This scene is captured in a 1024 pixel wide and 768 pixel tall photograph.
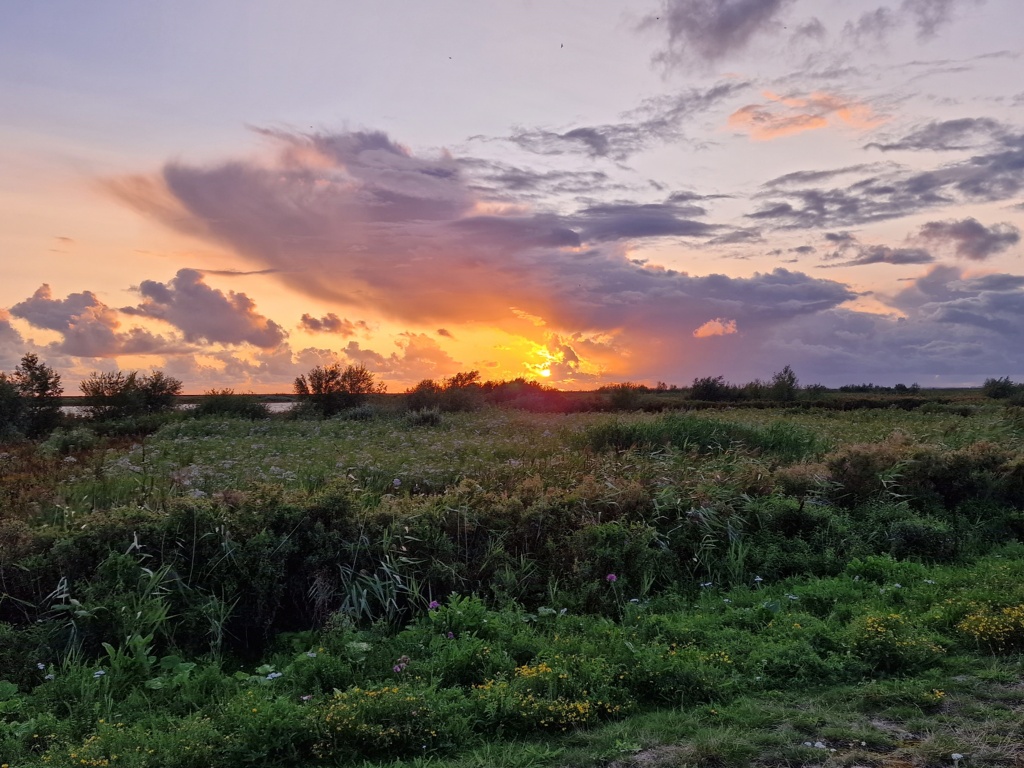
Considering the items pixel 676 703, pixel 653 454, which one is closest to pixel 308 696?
pixel 676 703

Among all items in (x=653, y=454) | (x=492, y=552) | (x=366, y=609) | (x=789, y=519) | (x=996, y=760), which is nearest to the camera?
(x=996, y=760)

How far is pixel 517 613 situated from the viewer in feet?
19.6

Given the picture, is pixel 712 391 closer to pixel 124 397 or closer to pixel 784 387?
pixel 784 387

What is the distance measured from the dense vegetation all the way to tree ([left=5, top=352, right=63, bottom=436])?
12.1 m

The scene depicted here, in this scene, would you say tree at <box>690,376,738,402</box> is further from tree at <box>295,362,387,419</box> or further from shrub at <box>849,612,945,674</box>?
shrub at <box>849,612,945,674</box>

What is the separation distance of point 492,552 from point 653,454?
521cm

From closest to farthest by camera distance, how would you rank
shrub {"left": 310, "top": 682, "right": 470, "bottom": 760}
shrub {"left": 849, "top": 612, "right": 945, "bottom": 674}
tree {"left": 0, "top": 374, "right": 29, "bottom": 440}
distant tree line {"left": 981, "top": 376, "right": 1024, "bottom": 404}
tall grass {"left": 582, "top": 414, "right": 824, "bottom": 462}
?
1. shrub {"left": 310, "top": 682, "right": 470, "bottom": 760}
2. shrub {"left": 849, "top": 612, "right": 945, "bottom": 674}
3. tall grass {"left": 582, "top": 414, "right": 824, "bottom": 462}
4. tree {"left": 0, "top": 374, "right": 29, "bottom": 440}
5. distant tree line {"left": 981, "top": 376, "right": 1024, "bottom": 404}

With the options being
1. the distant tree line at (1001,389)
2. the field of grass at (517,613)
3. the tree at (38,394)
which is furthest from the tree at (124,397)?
the distant tree line at (1001,389)

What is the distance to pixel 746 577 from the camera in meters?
7.36

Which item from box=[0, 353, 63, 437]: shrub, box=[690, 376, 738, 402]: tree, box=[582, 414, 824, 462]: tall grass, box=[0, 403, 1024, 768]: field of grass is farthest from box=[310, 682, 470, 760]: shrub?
box=[690, 376, 738, 402]: tree

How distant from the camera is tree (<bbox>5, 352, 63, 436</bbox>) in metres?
20.1

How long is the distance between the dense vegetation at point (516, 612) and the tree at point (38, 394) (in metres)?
12.1

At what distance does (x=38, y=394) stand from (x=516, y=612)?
2000 centimetres

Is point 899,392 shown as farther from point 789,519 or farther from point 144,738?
point 144,738
